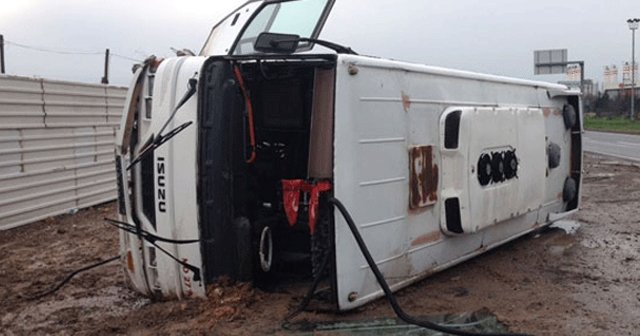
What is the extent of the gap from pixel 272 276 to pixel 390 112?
5.06 ft

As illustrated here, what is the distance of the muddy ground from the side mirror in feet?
5.43

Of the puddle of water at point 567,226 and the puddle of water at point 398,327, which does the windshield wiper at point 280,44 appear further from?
the puddle of water at point 567,226

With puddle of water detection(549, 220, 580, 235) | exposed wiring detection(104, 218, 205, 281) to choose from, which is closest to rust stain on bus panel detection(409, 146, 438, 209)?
exposed wiring detection(104, 218, 205, 281)

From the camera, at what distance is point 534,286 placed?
16.1ft


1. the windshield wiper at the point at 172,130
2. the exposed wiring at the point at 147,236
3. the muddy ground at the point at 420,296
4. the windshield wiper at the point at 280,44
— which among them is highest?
the windshield wiper at the point at 280,44

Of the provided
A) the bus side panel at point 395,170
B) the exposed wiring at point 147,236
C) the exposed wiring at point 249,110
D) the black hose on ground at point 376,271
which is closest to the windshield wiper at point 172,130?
the exposed wiring at point 249,110

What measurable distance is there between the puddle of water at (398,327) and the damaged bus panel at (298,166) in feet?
0.61

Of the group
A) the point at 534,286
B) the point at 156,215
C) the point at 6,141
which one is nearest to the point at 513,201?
the point at 534,286

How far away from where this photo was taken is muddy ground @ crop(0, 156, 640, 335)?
3.99 metres

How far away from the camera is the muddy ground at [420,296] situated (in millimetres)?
3994

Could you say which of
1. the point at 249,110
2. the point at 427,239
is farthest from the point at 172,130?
the point at 427,239

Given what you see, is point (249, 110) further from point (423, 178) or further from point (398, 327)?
point (398, 327)

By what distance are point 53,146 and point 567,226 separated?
696 centimetres

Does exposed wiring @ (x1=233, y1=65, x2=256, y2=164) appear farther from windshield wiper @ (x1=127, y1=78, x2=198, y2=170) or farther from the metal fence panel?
the metal fence panel
